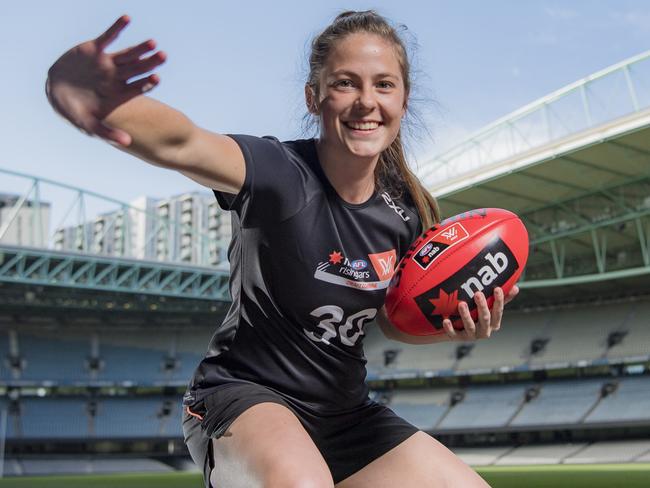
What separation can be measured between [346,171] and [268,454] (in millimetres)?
1267

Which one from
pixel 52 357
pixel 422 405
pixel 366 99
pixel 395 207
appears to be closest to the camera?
pixel 366 99

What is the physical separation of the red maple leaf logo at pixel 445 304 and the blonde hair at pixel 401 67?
1.27 feet

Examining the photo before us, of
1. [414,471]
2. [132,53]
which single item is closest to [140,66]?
[132,53]

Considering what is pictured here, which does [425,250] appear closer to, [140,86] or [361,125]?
[361,125]

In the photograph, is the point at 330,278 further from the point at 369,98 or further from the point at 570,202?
the point at 570,202

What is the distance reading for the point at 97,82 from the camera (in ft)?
7.50

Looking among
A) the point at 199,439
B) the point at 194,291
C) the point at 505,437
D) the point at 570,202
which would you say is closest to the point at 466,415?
the point at 505,437

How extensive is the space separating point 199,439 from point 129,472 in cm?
3328

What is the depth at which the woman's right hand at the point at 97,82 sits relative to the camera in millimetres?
2266

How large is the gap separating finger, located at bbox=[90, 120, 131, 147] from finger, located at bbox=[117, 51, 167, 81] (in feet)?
0.53

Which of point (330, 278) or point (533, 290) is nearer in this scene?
point (330, 278)

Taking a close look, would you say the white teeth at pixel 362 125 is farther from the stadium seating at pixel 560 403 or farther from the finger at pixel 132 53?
the stadium seating at pixel 560 403

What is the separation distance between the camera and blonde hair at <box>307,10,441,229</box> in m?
3.26

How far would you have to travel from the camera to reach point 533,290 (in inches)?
1469
